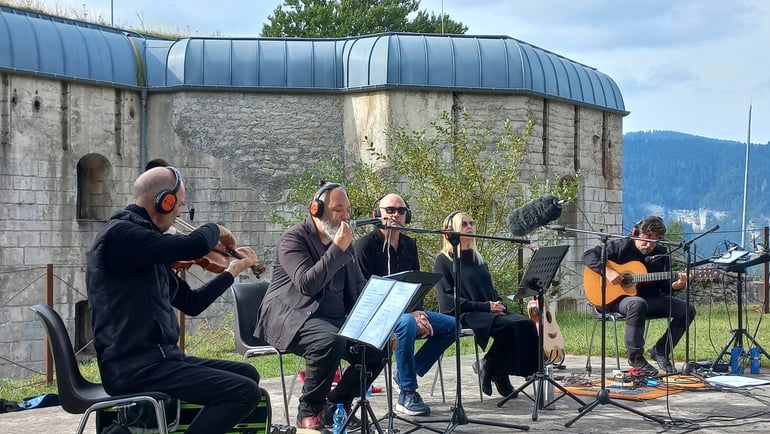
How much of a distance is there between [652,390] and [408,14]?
3209 cm

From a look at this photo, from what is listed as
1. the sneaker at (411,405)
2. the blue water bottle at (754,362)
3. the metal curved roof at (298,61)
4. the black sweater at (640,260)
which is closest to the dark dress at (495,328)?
the sneaker at (411,405)

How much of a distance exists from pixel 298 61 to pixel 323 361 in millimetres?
14411

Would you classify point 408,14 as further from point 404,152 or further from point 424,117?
point 404,152

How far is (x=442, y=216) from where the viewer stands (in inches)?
598

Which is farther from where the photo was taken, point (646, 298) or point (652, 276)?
point (646, 298)

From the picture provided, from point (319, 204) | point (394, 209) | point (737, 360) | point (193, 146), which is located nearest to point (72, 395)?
point (319, 204)

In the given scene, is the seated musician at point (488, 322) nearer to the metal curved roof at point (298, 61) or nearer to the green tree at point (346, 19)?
the metal curved roof at point (298, 61)

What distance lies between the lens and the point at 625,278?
836cm

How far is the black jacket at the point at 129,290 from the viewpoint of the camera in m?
4.32

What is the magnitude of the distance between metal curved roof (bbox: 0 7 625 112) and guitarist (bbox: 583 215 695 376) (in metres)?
10.7

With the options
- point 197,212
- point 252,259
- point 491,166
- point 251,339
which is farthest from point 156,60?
point 252,259

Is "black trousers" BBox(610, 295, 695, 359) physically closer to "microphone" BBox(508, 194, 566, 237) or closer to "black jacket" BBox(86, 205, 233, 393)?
"microphone" BBox(508, 194, 566, 237)

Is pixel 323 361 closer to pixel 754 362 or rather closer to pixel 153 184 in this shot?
pixel 153 184

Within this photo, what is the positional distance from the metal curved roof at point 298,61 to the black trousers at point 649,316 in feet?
35.7
